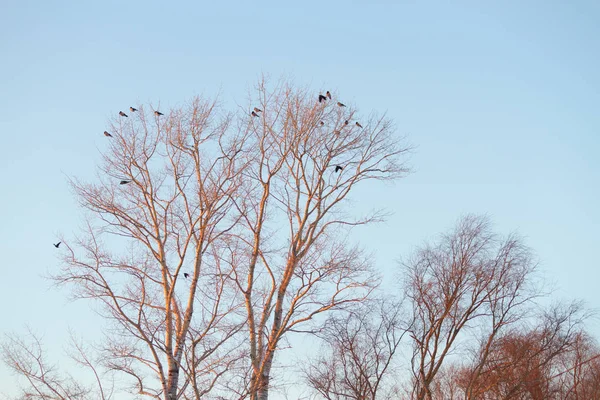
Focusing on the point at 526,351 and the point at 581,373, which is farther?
the point at 581,373

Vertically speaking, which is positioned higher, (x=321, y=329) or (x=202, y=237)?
(x=202, y=237)

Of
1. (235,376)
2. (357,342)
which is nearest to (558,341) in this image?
(357,342)

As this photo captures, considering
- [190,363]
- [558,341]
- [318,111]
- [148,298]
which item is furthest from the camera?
[558,341]

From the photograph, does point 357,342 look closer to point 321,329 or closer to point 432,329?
point 432,329

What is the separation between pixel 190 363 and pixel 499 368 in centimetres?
1108

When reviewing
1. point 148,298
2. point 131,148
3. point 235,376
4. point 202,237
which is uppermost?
point 131,148

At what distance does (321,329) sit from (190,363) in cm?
261

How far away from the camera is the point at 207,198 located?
1424cm

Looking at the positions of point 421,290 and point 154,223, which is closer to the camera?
point 154,223

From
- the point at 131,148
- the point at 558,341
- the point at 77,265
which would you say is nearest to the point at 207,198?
the point at 131,148

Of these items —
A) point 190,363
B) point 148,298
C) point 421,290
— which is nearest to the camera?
point 190,363

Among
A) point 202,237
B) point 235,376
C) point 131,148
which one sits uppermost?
point 131,148

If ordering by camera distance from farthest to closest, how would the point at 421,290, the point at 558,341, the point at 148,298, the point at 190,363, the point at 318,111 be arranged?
the point at 558,341 < the point at 421,290 < the point at 318,111 < the point at 148,298 < the point at 190,363

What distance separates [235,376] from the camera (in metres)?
12.7
